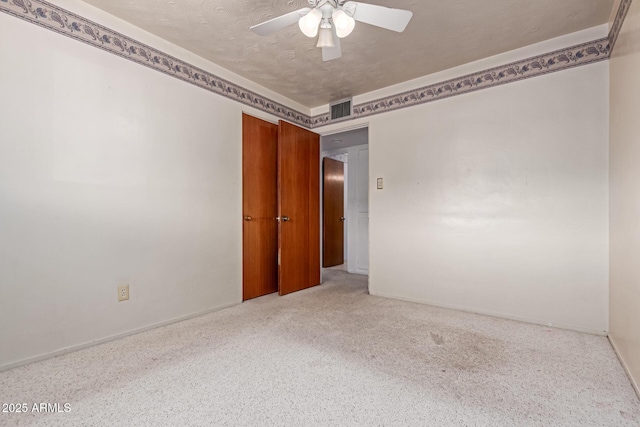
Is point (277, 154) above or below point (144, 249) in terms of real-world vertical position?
above

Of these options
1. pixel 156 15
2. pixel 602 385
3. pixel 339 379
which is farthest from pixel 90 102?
pixel 602 385

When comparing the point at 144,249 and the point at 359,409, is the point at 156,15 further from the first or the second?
the point at 359,409

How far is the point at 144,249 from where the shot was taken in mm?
2426

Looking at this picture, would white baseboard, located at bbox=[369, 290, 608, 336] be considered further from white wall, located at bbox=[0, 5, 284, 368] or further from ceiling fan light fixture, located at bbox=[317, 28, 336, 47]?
ceiling fan light fixture, located at bbox=[317, 28, 336, 47]

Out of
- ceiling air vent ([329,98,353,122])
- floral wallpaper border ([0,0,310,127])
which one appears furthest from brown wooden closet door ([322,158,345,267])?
floral wallpaper border ([0,0,310,127])

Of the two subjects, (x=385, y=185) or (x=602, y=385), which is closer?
(x=602, y=385)

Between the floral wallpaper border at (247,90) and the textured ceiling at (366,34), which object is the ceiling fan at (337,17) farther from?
the floral wallpaper border at (247,90)

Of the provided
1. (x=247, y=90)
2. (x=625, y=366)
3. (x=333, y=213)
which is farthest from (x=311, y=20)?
(x=333, y=213)

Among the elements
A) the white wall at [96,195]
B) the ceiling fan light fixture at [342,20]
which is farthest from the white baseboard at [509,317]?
the ceiling fan light fixture at [342,20]

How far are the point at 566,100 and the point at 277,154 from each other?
287cm

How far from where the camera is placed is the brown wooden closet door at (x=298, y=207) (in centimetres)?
353

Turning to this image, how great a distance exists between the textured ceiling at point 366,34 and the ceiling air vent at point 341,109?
0.51 meters

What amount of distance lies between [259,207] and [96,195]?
5.32 feet

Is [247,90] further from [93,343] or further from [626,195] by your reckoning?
[626,195]
